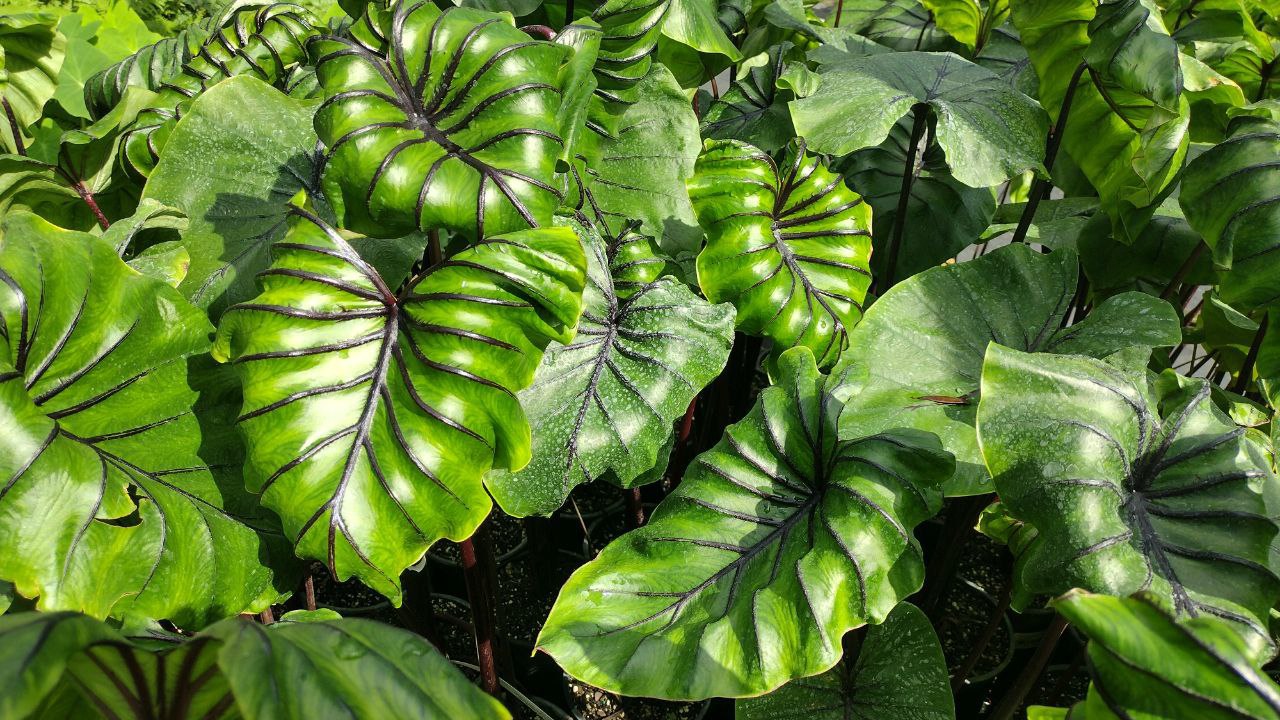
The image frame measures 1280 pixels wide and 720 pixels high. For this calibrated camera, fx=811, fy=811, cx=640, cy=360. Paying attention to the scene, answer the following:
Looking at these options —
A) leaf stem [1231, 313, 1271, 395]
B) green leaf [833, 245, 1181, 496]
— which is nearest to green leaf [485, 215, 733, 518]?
green leaf [833, 245, 1181, 496]

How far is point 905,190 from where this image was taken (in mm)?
1408

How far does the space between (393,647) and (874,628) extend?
0.84 metres

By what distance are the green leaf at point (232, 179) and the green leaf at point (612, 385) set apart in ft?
1.32

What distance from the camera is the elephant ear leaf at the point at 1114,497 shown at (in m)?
0.72

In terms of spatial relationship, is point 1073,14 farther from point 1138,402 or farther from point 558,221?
point 558,221

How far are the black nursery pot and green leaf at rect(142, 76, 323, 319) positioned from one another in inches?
34.5

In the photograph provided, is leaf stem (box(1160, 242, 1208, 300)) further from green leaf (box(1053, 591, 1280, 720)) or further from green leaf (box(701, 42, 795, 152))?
green leaf (box(1053, 591, 1280, 720))

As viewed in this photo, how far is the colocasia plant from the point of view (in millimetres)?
728

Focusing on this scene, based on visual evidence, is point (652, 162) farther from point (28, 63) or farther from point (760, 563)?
point (28, 63)

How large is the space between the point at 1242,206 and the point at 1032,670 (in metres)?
0.64

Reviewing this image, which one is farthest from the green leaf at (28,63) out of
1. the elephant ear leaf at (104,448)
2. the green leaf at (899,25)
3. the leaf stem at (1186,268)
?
the leaf stem at (1186,268)

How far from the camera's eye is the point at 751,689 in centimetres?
81

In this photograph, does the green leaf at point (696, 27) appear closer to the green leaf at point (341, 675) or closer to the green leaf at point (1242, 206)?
the green leaf at point (1242, 206)

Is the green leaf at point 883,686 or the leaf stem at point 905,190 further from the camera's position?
the leaf stem at point 905,190
